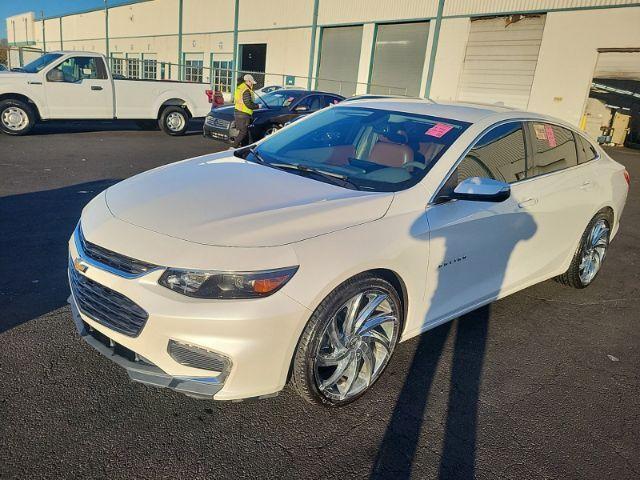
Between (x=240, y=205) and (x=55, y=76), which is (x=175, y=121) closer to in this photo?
(x=55, y=76)

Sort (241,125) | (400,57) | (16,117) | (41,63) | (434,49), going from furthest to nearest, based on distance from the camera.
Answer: (400,57), (434,49), (41,63), (16,117), (241,125)

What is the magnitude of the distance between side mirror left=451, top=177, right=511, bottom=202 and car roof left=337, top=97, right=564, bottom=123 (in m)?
0.65

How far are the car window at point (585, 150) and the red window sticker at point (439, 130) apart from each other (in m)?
1.68

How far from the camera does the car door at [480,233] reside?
302 cm

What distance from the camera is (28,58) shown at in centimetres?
2284

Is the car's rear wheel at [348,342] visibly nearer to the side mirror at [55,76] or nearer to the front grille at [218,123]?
the front grille at [218,123]

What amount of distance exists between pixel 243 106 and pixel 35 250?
290 inches

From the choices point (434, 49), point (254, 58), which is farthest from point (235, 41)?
point (434, 49)

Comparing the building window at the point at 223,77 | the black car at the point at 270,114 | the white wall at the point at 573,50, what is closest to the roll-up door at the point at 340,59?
the building window at the point at 223,77

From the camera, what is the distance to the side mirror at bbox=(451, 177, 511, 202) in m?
2.94

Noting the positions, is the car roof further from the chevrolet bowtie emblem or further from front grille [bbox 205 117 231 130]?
front grille [bbox 205 117 231 130]

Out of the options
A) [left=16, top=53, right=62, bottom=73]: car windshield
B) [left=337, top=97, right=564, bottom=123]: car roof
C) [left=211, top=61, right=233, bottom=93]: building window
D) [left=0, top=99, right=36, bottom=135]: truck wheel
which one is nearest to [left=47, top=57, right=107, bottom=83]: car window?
[left=16, top=53, right=62, bottom=73]: car windshield

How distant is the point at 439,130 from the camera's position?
134 inches

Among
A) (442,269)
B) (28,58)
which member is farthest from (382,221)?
(28,58)
